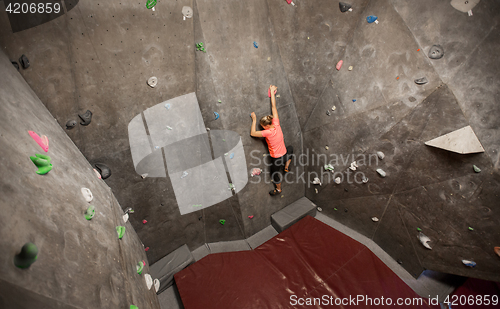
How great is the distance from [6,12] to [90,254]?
2.22 metres

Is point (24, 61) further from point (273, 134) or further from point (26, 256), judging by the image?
point (273, 134)

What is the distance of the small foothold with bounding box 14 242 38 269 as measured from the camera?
94cm

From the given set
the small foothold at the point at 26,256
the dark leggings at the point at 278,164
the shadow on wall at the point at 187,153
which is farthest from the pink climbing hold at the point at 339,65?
the small foothold at the point at 26,256

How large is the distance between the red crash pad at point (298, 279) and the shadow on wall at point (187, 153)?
3.05 feet

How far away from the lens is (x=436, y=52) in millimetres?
2279

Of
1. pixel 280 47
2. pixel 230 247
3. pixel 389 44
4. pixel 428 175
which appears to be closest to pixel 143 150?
pixel 230 247

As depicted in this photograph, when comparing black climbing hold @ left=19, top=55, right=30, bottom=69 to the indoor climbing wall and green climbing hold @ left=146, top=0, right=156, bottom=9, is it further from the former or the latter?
green climbing hold @ left=146, top=0, right=156, bottom=9

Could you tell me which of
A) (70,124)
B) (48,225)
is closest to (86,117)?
(70,124)

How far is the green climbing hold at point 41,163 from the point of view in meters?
1.33

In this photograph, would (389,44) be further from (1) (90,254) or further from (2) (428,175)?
(1) (90,254)

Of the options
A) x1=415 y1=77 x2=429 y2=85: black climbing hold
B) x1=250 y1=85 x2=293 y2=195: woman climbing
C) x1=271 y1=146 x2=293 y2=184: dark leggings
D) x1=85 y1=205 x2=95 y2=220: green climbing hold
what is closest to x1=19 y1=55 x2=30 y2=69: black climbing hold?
x1=85 y1=205 x2=95 y2=220: green climbing hold

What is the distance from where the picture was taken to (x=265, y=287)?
2.82 meters

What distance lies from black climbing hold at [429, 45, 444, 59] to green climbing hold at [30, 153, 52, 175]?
342 centimetres

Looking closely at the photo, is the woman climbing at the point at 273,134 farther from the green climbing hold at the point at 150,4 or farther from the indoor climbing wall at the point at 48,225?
the indoor climbing wall at the point at 48,225
